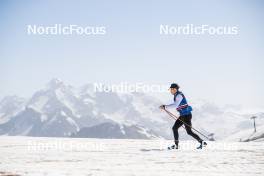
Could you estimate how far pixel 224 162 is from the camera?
9.19m

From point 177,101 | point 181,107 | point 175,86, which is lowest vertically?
point 181,107

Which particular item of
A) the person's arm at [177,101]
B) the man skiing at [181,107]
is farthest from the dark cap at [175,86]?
the person's arm at [177,101]

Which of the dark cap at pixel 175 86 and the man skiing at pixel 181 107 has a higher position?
the dark cap at pixel 175 86

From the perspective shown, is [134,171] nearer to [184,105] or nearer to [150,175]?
[150,175]

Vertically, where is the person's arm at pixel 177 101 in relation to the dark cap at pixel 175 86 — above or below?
below

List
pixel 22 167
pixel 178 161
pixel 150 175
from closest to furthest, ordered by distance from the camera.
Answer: pixel 150 175 < pixel 22 167 < pixel 178 161

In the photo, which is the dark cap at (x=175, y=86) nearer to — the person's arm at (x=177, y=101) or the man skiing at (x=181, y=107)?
the man skiing at (x=181, y=107)

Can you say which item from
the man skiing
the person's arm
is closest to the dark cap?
the man skiing

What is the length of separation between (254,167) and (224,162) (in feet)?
3.14

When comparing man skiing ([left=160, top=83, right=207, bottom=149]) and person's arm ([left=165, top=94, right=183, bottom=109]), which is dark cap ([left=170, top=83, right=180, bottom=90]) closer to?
man skiing ([left=160, top=83, right=207, bottom=149])

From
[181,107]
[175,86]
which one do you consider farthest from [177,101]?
[175,86]

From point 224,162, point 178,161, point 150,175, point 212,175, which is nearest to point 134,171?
point 150,175

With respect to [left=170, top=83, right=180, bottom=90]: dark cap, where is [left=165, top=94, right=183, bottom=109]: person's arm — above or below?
below

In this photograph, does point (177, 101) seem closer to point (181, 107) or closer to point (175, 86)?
point (181, 107)
